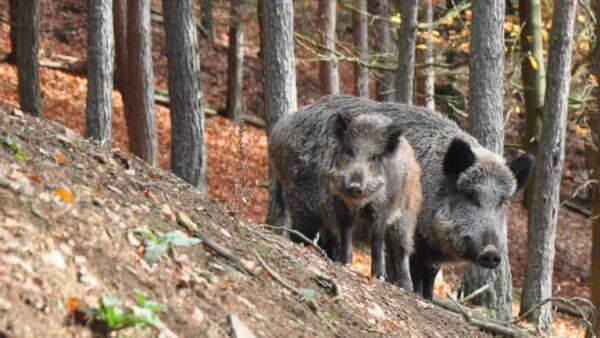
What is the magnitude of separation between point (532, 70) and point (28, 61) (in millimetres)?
9533

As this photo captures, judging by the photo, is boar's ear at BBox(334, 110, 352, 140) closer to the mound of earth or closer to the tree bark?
the mound of earth

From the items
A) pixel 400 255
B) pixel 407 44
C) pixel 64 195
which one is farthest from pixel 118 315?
pixel 407 44

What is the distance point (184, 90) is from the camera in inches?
579

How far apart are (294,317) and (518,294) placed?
13.9 metres

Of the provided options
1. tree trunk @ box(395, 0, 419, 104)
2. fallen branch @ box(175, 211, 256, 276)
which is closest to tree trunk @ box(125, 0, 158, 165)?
tree trunk @ box(395, 0, 419, 104)

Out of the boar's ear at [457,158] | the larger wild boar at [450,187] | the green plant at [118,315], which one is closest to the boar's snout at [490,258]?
the larger wild boar at [450,187]

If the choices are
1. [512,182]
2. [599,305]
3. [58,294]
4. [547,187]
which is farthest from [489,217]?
[58,294]

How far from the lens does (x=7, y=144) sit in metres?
6.12

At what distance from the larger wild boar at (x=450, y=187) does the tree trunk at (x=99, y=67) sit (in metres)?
4.29

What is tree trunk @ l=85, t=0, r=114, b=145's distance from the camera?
46.2 feet

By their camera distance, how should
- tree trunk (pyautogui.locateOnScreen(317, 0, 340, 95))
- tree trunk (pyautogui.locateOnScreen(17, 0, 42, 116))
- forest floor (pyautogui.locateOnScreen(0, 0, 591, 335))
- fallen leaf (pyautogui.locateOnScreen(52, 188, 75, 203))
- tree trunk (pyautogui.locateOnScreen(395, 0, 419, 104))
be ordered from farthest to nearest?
forest floor (pyautogui.locateOnScreen(0, 0, 591, 335)), tree trunk (pyautogui.locateOnScreen(317, 0, 340, 95)), tree trunk (pyautogui.locateOnScreen(17, 0, 42, 116)), tree trunk (pyautogui.locateOnScreen(395, 0, 419, 104)), fallen leaf (pyautogui.locateOnScreen(52, 188, 75, 203))

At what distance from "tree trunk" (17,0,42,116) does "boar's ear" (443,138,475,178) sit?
8.12 m

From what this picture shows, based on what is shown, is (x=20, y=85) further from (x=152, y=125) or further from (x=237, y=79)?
(x=237, y=79)

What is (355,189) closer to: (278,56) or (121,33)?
(278,56)
